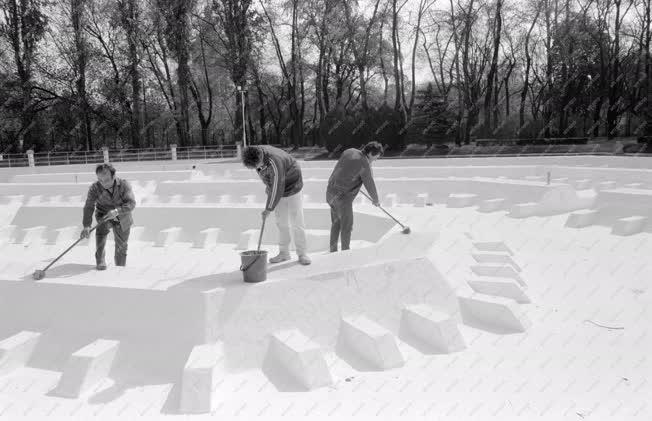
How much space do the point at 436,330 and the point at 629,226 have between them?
4862 millimetres

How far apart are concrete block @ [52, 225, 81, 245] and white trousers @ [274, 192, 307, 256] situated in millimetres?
5769


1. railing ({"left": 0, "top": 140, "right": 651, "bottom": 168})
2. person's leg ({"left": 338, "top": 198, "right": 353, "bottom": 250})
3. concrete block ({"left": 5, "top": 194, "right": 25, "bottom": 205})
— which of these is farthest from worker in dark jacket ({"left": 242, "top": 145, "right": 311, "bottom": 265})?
railing ({"left": 0, "top": 140, "right": 651, "bottom": 168})

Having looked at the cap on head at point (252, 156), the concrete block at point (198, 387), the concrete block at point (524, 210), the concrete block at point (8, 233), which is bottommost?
the concrete block at point (198, 387)

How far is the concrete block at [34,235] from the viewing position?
8.82 metres

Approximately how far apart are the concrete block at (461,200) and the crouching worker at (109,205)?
7331 millimetres

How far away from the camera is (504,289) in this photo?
477 centimetres

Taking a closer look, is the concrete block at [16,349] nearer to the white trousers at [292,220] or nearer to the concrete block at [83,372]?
the concrete block at [83,372]

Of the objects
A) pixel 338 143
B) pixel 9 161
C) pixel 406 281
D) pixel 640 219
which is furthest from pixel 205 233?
pixel 9 161

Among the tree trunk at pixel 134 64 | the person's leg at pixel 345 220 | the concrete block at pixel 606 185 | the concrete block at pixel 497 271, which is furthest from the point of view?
the tree trunk at pixel 134 64

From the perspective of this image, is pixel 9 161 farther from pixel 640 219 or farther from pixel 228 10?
pixel 640 219

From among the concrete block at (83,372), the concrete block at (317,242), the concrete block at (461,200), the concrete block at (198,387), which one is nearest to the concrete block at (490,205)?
the concrete block at (461,200)

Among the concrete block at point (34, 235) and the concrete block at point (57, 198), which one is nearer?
the concrete block at point (34, 235)

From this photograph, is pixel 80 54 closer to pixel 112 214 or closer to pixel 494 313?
pixel 112 214

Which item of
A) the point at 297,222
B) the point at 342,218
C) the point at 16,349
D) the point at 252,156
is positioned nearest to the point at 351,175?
the point at 342,218
